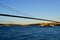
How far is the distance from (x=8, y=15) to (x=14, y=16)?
0.98 m

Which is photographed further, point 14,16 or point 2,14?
point 14,16

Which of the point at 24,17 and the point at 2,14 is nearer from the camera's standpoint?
the point at 2,14

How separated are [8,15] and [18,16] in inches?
55.9

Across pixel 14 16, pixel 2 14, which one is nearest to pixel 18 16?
pixel 14 16

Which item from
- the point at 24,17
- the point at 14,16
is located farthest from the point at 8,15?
the point at 24,17

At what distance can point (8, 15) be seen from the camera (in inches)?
820

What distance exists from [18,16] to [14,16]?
0.51 metres

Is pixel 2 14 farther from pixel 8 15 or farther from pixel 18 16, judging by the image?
pixel 18 16

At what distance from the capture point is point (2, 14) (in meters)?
19.9

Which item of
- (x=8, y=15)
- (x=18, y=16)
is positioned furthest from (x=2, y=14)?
(x=18, y=16)

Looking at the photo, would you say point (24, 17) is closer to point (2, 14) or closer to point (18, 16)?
point (18, 16)

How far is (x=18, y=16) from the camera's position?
21.6 metres

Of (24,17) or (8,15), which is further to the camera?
(24,17)

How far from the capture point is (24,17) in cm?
2223
